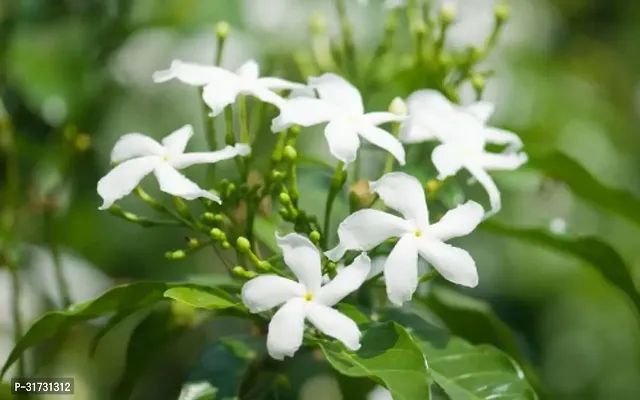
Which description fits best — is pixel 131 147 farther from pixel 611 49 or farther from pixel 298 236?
pixel 611 49

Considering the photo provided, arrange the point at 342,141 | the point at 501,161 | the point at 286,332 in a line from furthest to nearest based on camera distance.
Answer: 1. the point at 501,161
2. the point at 342,141
3. the point at 286,332

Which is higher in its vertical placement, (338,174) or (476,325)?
(338,174)

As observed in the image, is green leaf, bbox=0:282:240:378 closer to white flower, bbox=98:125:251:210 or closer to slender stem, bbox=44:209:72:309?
white flower, bbox=98:125:251:210

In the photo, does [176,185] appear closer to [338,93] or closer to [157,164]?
[157,164]

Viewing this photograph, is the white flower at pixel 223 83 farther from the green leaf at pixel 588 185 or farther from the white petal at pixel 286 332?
the green leaf at pixel 588 185

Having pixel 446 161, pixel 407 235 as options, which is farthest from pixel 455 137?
pixel 407 235

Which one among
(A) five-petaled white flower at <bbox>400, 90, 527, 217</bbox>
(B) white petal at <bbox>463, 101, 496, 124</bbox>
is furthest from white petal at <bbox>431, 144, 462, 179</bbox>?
(B) white petal at <bbox>463, 101, 496, 124</bbox>
